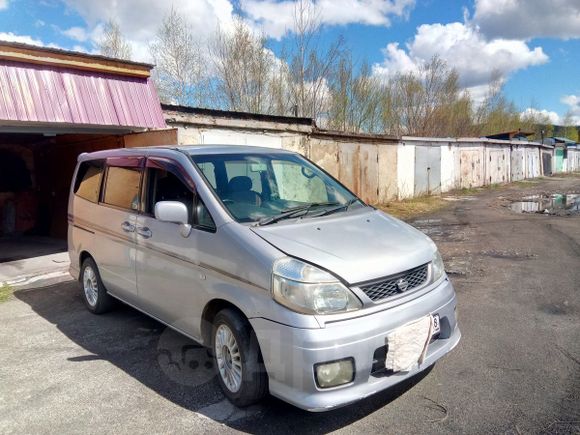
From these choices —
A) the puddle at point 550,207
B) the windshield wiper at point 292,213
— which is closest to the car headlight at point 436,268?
the windshield wiper at point 292,213

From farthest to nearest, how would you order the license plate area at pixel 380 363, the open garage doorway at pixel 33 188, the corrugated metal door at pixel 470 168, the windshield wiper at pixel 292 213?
the corrugated metal door at pixel 470 168 → the open garage doorway at pixel 33 188 → the windshield wiper at pixel 292 213 → the license plate area at pixel 380 363

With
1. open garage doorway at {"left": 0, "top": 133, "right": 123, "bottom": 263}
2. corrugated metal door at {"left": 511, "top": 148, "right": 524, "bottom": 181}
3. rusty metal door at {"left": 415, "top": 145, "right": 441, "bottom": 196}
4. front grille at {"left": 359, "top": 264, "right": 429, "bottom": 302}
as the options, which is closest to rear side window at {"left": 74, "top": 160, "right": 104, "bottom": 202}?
front grille at {"left": 359, "top": 264, "right": 429, "bottom": 302}

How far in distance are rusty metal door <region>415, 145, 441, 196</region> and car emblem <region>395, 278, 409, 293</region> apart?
17.3 meters

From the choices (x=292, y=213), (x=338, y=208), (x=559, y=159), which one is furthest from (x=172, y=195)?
(x=559, y=159)

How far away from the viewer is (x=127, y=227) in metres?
4.15

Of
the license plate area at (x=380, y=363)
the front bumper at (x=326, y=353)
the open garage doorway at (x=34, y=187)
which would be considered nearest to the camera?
the front bumper at (x=326, y=353)

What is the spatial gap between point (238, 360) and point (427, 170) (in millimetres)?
18726

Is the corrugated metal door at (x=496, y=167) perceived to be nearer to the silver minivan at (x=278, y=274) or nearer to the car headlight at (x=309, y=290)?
the silver minivan at (x=278, y=274)

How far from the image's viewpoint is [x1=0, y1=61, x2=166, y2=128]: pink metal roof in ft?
21.4

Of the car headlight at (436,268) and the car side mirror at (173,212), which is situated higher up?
the car side mirror at (173,212)

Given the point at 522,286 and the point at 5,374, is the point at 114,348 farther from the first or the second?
the point at 522,286

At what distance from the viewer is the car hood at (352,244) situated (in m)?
2.70

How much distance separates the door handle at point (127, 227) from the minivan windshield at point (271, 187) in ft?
3.28

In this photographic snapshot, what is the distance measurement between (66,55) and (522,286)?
7.88 metres
